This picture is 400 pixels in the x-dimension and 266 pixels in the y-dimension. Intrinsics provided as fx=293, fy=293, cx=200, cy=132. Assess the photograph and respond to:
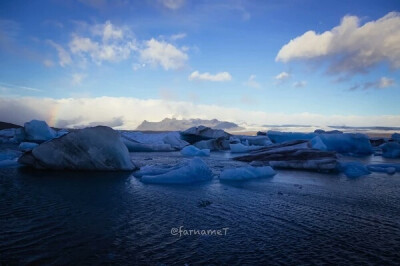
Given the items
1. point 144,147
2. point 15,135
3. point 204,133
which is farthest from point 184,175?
point 15,135

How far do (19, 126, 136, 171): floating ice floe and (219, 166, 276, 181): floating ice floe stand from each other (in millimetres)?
3978

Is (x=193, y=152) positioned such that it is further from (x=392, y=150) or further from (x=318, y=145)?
(x=392, y=150)

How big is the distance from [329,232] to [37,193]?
5795mm

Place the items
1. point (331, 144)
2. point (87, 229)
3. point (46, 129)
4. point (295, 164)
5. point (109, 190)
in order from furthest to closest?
1. point (46, 129)
2. point (331, 144)
3. point (295, 164)
4. point (109, 190)
5. point (87, 229)

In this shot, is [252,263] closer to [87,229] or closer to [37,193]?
[87,229]

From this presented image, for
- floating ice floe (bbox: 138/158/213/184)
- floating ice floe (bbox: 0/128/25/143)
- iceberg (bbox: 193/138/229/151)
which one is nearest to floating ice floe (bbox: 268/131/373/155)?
iceberg (bbox: 193/138/229/151)

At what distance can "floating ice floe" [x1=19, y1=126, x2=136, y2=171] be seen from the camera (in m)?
9.96

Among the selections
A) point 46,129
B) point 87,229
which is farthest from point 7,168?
point 46,129

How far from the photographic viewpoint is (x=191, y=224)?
446cm

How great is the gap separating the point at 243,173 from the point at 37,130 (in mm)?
25958

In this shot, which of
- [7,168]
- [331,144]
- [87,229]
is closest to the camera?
[87,229]

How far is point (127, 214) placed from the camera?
16.2 ft

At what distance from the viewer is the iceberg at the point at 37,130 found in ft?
92.8

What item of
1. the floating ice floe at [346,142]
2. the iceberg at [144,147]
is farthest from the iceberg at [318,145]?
the iceberg at [144,147]
